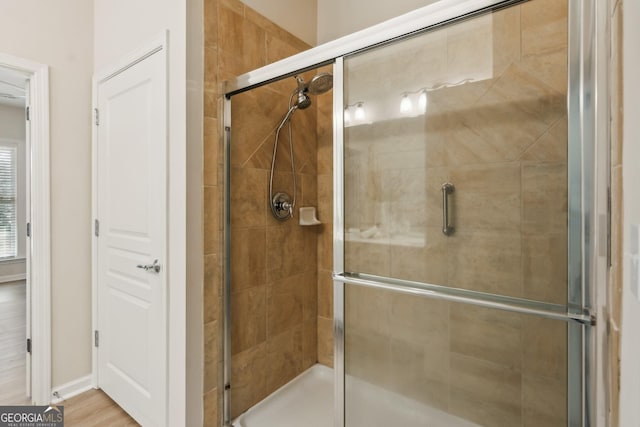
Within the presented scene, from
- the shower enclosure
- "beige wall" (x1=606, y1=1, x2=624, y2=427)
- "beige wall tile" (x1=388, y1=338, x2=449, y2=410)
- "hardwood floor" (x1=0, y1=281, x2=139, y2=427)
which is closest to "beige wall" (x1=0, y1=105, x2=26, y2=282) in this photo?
"hardwood floor" (x1=0, y1=281, x2=139, y2=427)

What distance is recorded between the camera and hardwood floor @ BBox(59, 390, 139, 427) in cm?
183

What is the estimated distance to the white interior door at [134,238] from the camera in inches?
66.4

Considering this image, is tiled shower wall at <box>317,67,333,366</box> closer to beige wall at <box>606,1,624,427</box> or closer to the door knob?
the door knob

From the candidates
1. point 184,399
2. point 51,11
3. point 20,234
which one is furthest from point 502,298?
point 20,234

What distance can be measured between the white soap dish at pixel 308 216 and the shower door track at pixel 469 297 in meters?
0.90

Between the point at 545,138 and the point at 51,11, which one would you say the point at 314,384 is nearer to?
the point at 545,138

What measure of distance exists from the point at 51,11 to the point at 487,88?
2.54 meters

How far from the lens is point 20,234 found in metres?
5.12

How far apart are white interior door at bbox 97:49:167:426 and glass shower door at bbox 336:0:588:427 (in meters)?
0.99

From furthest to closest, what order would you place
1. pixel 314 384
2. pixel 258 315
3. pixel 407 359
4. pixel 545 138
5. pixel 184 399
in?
pixel 314 384
pixel 258 315
pixel 184 399
pixel 407 359
pixel 545 138

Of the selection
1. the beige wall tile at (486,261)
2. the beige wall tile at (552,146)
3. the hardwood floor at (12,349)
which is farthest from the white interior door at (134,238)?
the beige wall tile at (552,146)

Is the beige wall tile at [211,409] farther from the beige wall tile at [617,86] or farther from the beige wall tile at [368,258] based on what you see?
Answer: the beige wall tile at [617,86]

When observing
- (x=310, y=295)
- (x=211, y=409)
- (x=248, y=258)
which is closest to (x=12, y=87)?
(x=248, y=258)

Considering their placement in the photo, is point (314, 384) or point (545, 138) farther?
point (314, 384)
